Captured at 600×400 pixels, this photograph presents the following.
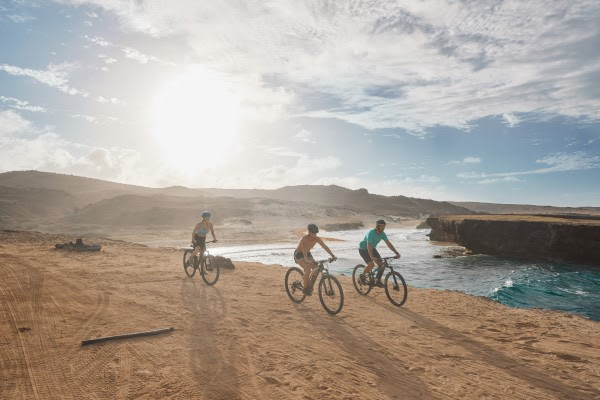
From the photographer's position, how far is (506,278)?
2083 centimetres

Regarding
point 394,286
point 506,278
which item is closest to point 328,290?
point 394,286

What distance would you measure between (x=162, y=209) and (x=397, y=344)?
223 ft

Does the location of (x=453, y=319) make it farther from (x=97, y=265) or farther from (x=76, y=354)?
(x=97, y=265)

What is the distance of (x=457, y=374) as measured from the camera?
625cm

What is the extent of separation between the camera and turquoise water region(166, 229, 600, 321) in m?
15.6

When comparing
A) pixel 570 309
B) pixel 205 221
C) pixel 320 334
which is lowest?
pixel 570 309

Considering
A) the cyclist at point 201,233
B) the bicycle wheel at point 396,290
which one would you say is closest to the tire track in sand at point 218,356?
the cyclist at point 201,233

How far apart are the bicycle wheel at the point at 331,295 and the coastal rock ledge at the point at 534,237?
2433 cm

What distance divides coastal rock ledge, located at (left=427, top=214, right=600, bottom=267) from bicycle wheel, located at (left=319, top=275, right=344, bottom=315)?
79.8 ft

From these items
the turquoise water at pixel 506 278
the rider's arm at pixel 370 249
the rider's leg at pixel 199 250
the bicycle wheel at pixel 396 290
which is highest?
the rider's arm at pixel 370 249

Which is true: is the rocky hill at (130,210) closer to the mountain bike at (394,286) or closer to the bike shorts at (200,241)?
the bike shorts at (200,241)

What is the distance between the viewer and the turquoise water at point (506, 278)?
1564 cm

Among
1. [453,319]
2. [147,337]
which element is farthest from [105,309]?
[453,319]

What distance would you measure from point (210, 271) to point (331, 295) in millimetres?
5342
